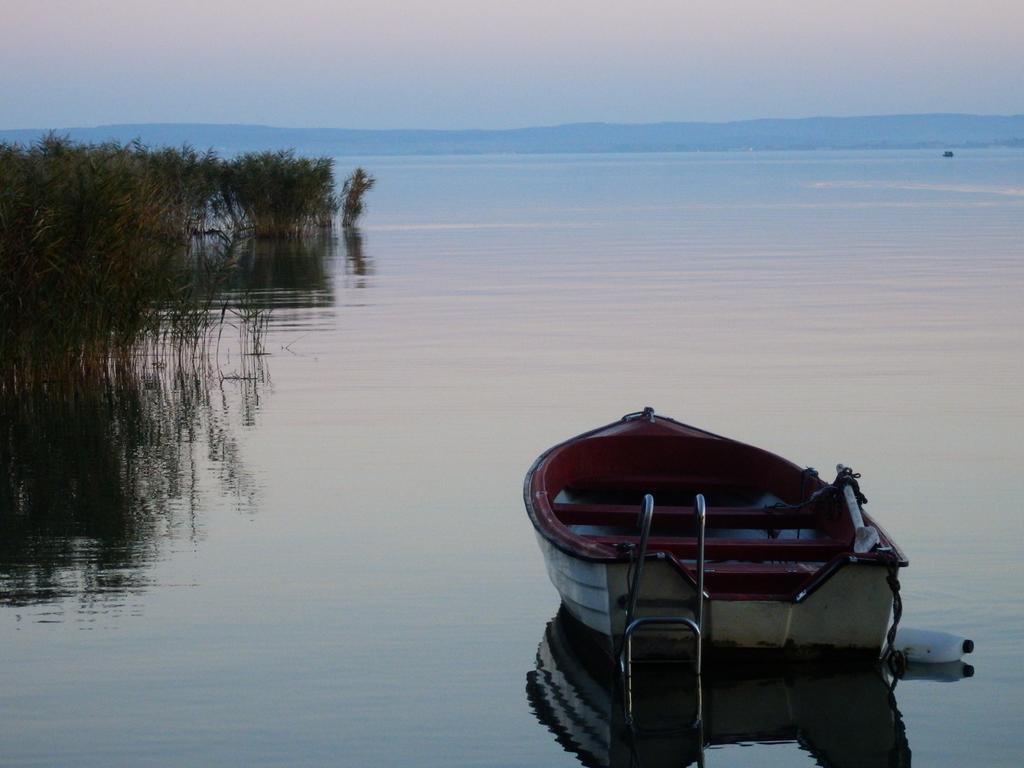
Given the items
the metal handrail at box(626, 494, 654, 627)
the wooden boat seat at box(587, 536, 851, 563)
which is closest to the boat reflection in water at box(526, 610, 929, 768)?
the metal handrail at box(626, 494, 654, 627)

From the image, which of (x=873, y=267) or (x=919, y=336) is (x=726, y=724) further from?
(x=873, y=267)

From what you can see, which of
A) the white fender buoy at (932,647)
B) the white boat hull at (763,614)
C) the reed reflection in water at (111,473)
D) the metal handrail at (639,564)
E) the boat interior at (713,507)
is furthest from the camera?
the reed reflection in water at (111,473)

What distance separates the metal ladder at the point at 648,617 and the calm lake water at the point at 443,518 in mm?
112

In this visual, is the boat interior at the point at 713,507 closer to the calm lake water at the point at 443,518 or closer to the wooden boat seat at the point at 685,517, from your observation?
the wooden boat seat at the point at 685,517

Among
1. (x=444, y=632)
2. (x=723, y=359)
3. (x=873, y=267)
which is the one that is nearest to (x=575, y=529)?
(x=444, y=632)

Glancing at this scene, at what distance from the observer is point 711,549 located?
721 cm

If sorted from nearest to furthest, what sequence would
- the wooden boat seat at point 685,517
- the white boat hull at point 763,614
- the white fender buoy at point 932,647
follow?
the white boat hull at point 763,614
the white fender buoy at point 932,647
the wooden boat seat at point 685,517

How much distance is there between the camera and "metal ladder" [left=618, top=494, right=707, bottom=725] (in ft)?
21.0

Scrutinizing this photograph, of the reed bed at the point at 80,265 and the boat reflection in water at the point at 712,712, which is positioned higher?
the reed bed at the point at 80,265

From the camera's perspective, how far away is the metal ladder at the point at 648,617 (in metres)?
6.39

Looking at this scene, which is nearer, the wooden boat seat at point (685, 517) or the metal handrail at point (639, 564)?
the metal handrail at point (639, 564)

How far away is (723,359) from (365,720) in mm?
9487

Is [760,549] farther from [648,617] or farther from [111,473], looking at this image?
[111,473]

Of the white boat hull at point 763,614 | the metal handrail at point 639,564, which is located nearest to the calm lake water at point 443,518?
the white boat hull at point 763,614
